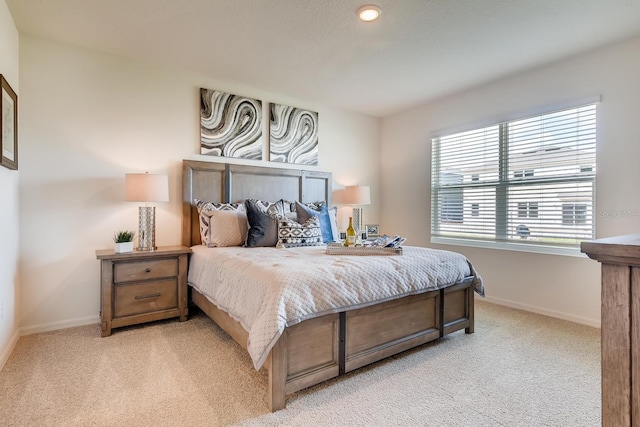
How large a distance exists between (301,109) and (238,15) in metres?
1.85

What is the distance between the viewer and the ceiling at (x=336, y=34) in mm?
2283

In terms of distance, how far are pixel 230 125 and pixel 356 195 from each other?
1.83 m

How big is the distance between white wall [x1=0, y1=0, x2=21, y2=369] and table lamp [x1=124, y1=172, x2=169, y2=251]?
2.51 ft

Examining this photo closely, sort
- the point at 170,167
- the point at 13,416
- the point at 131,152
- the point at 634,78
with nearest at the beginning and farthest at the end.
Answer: the point at 13,416 → the point at 634,78 → the point at 131,152 → the point at 170,167

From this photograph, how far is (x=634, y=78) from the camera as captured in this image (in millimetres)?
2715

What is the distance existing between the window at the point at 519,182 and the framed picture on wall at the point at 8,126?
4260 millimetres

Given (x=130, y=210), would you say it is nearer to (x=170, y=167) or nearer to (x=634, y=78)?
(x=170, y=167)

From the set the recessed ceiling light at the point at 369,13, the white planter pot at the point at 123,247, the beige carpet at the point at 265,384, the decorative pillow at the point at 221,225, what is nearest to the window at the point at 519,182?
the beige carpet at the point at 265,384

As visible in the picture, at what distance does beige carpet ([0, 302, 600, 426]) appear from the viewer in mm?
1636

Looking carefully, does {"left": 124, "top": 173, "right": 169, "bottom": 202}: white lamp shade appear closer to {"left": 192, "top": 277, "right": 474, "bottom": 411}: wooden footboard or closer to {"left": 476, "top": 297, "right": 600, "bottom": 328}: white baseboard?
{"left": 192, "top": 277, "right": 474, "bottom": 411}: wooden footboard

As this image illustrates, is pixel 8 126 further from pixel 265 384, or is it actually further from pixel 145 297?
pixel 265 384

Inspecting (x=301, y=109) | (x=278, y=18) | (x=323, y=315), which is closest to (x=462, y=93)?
(x=301, y=109)

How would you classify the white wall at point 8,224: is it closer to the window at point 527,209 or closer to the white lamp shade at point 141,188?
the white lamp shade at point 141,188

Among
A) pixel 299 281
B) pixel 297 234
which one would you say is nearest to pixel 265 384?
pixel 299 281
